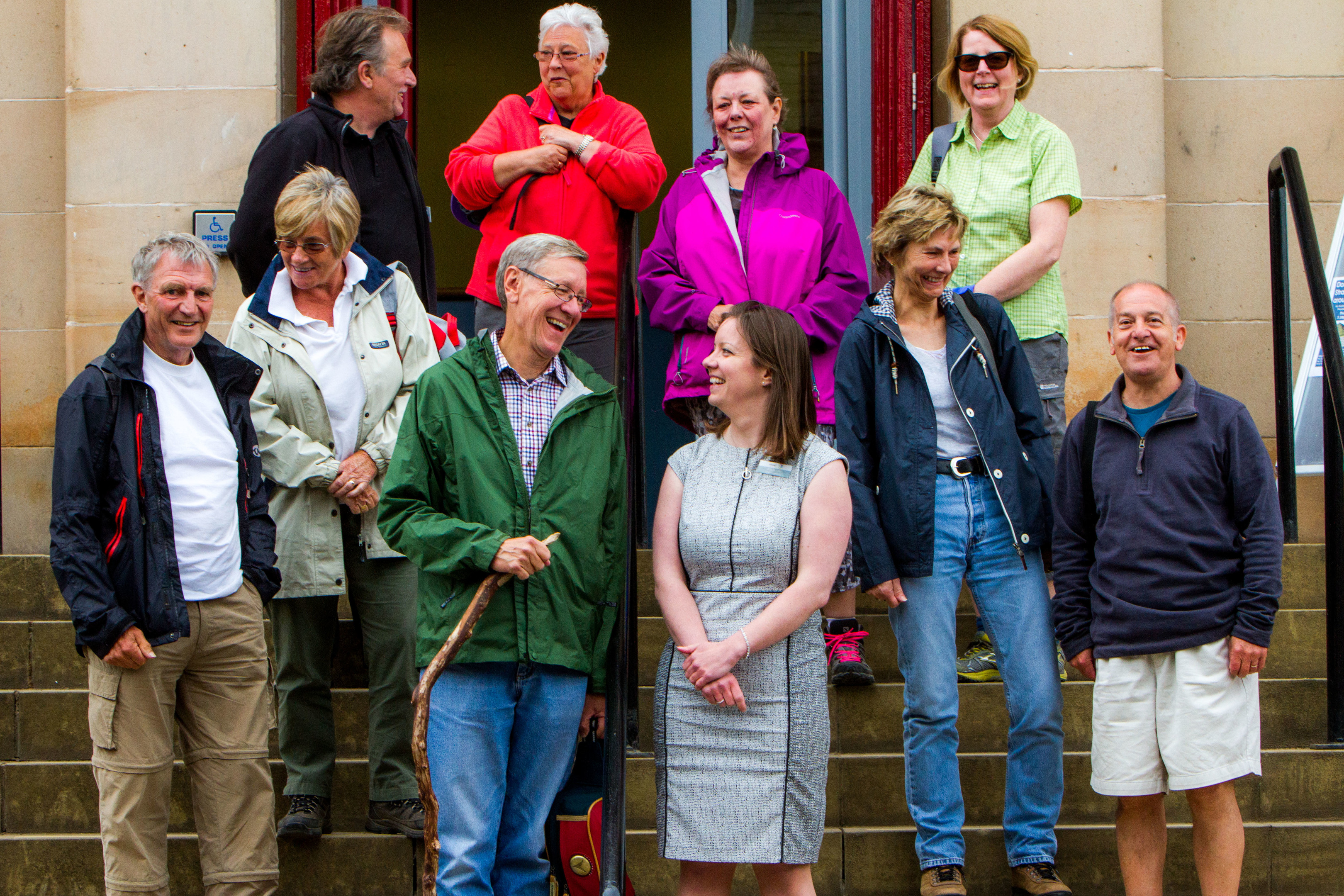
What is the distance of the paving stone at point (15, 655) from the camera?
4.48m

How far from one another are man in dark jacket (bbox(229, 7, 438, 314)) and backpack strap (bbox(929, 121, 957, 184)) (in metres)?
1.72

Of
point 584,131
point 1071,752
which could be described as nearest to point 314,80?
point 584,131

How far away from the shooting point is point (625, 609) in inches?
127

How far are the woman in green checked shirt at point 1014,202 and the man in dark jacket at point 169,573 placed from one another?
2.22 metres

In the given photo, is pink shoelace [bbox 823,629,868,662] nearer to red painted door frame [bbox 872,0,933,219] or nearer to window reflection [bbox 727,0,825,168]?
red painted door frame [bbox 872,0,933,219]

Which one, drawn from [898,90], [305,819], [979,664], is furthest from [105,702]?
[898,90]

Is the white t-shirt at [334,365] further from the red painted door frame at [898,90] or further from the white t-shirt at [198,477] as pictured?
the red painted door frame at [898,90]

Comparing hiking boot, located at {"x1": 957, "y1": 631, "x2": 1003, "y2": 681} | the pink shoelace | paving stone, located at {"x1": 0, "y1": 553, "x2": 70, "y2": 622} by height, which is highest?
paving stone, located at {"x1": 0, "y1": 553, "x2": 70, "y2": 622}

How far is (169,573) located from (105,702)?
339 mm

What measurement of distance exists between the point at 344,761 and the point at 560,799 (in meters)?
0.99

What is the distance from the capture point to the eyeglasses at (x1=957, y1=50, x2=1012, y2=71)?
429cm

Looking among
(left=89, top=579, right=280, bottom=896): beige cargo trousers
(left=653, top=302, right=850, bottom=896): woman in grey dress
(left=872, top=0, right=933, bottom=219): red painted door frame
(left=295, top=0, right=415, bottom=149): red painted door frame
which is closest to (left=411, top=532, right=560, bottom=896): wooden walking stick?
(left=653, top=302, right=850, bottom=896): woman in grey dress

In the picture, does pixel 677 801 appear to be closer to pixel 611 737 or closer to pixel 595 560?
pixel 611 737

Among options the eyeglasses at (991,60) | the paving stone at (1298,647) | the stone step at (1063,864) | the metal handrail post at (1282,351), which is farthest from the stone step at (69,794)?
the metal handrail post at (1282,351)
